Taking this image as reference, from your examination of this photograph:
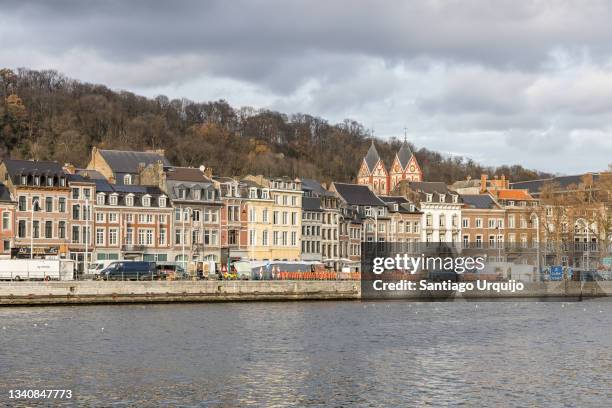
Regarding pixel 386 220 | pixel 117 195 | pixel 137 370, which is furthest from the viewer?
pixel 386 220

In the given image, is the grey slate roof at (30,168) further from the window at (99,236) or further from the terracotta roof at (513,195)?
the terracotta roof at (513,195)

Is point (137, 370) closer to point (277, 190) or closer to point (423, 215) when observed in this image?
point (277, 190)

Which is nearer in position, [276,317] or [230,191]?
[276,317]

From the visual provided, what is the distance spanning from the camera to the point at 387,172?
612 feet

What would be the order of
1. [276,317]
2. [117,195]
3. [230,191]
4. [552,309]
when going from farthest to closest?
[230,191], [117,195], [552,309], [276,317]

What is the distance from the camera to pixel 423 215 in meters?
129

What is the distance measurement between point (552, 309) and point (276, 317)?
26.5 meters

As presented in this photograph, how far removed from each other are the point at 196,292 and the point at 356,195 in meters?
48.0

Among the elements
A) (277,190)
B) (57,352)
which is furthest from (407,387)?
(277,190)

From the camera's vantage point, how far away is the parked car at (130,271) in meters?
82.4

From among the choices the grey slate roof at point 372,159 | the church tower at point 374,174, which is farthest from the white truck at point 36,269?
the grey slate roof at point 372,159

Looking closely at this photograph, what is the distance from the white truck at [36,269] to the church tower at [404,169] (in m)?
103

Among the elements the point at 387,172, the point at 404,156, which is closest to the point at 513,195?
the point at 404,156

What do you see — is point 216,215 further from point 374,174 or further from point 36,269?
point 374,174
